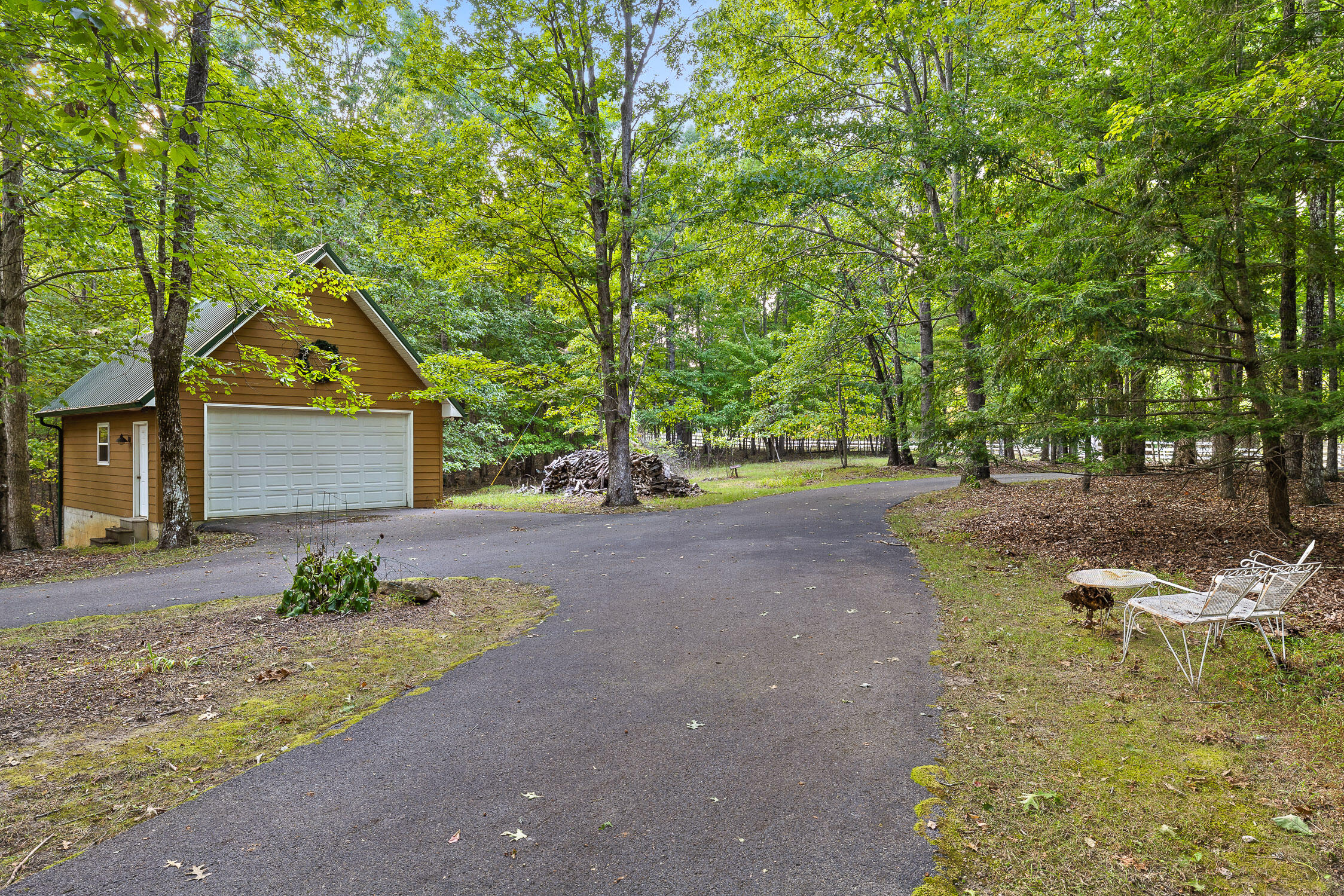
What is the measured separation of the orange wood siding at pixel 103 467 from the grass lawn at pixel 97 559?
6.96 feet

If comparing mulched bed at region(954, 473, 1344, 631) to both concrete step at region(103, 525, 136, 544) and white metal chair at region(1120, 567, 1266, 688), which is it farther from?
concrete step at region(103, 525, 136, 544)

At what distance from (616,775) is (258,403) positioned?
1416cm

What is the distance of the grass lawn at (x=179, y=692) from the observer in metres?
2.91

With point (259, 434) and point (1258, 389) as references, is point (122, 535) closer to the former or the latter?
point (259, 434)

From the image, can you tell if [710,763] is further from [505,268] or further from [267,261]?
[505,268]

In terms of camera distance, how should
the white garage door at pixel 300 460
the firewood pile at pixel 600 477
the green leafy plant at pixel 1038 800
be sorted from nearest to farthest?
the green leafy plant at pixel 1038 800
the white garage door at pixel 300 460
the firewood pile at pixel 600 477

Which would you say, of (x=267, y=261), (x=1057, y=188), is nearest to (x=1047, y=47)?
(x=1057, y=188)

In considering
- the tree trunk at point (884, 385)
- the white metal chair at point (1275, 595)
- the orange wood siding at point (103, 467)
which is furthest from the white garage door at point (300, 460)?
the tree trunk at point (884, 385)

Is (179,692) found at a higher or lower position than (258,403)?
lower

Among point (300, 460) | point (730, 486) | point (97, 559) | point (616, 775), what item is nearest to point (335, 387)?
point (300, 460)

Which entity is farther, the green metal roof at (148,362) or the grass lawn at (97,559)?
the green metal roof at (148,362)

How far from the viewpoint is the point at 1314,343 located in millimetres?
6992

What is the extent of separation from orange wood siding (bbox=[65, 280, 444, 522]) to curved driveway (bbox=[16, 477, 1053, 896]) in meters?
7.78

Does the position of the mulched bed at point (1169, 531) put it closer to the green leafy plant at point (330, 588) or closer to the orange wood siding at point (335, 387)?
the green leafy plant at point (330, 588)
